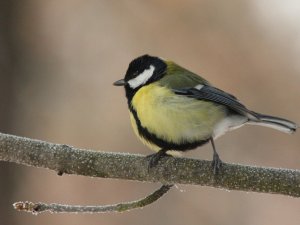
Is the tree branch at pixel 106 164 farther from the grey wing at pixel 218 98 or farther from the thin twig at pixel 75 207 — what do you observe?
the grey wing at pixel 218 98

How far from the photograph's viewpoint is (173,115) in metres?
1.84

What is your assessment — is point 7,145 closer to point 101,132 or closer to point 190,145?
point 190,145

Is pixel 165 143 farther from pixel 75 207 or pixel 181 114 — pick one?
pixel 75 207

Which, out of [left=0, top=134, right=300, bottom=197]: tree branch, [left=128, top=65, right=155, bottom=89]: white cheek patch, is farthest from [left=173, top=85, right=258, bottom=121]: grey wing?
[left=0, top=134, right=300, bottom=197]: tree branch

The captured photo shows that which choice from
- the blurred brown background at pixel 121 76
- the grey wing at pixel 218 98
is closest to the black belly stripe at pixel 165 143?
the grey wing at pixel 218 98

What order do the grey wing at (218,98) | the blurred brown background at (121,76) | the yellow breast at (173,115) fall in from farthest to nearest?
the blurred brown background at (121,76) < the grey wing at (218,98) < the yellow breast at (173,115)

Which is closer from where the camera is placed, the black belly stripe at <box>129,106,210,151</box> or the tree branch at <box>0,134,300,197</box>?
the tree branch at <box>0,134,300,197</box>

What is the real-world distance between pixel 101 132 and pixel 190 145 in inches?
107

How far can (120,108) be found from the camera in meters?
4.56

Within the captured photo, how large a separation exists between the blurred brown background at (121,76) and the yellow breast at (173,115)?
216cm

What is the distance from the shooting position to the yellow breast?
6.02 feet

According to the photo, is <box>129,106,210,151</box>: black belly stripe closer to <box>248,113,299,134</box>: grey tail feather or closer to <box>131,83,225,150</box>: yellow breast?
<box>131,83,225,150</box>: yellow breast

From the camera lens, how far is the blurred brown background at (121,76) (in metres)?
4.16

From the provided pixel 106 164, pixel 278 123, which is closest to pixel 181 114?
pixel 278 123
